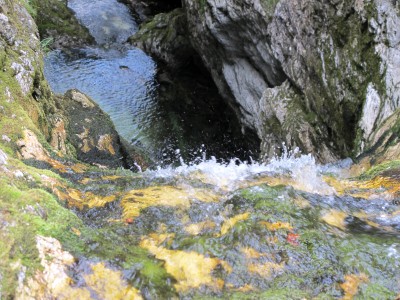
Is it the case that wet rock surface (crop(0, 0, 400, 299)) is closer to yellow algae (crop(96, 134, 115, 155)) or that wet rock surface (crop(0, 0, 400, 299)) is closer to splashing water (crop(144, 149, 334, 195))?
splashing water (crop(144, 149, 334, 195))

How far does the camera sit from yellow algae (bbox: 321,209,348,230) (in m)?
5.58

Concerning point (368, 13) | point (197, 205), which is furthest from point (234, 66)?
point (197, 205)

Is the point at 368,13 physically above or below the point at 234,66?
above

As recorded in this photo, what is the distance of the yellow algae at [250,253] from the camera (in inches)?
185

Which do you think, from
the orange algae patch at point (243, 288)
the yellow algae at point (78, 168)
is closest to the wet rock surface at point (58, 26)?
the yellow algae at point (78, 168)

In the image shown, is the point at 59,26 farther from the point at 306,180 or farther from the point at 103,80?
the point at 306,180

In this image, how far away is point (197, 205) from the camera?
586cm

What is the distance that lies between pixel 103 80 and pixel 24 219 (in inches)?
772

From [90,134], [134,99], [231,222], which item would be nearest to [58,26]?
[134,99]

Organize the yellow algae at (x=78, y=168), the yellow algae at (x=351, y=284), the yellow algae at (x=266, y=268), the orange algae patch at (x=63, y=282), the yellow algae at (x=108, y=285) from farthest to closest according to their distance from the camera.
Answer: the yellow algae at (x=78, y=168), the yellow algae at (x=266, y=268), the yellow algae at (x=351, y=284), the yellow algae at (x=108, y=285), the orange algae patch at (x=63, y=282)

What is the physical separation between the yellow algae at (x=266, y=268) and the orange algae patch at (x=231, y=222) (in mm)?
719

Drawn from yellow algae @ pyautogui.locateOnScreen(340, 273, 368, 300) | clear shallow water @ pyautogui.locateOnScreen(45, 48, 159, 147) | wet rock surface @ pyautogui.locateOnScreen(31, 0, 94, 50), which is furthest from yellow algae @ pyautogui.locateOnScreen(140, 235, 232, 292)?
wet rock surface @ pyautogui.locateOnScreen(31, 0, 94, 50)

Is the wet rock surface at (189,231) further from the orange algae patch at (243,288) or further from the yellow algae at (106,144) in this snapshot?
the yellow algae at (106,144)

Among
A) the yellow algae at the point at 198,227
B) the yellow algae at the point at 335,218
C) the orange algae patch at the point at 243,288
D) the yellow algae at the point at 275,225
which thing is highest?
the yellow algae at the point at 335,218
